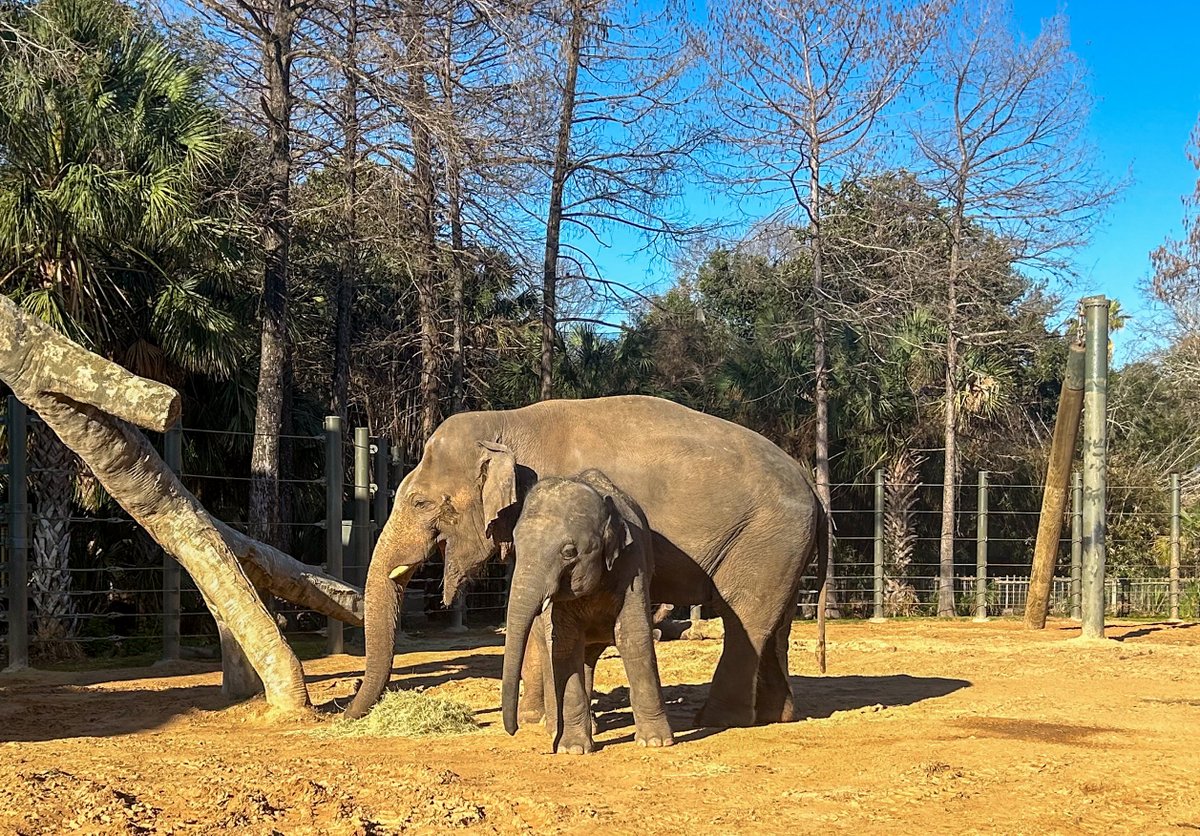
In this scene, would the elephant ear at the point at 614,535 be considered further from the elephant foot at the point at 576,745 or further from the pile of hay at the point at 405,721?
the pile of hay at the point at 405,721

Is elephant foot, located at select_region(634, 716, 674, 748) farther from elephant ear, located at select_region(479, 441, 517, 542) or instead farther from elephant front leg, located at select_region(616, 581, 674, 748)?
elephant ear, located at select_region(479, 441, 517, 542)

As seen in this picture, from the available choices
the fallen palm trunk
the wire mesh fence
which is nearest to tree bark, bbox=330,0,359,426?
the wire mesh fence

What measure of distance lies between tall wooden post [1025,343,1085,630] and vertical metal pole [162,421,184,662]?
9.47 metres

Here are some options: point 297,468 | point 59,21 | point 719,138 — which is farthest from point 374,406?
point 59,21

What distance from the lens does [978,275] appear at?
2080 cm

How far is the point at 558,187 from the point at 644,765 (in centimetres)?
1345

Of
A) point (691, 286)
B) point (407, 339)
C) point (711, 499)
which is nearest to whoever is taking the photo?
point (711, 499)

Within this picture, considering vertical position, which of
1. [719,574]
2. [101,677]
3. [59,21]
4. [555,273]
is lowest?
[101,677]

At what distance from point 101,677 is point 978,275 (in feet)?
50.8

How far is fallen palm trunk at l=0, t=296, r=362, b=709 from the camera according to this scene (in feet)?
24.3

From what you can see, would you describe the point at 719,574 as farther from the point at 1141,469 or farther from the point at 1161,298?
the point at 1161,298

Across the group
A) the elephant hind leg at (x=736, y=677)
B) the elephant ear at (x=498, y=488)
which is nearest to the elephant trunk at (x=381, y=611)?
the elephant ear at (x=498, y=488)

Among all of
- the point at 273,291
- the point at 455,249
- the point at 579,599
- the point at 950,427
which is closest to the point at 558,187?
the point at 455,249

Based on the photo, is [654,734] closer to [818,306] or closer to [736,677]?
[736,677]
